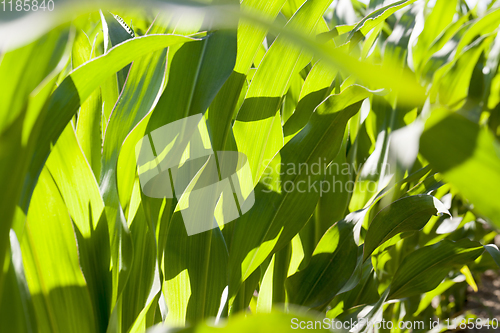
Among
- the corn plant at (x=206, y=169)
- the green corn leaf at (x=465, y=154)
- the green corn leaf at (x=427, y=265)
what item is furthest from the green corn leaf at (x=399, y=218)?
the green corn leaf at (x=465, y=154)

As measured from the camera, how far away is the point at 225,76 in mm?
302

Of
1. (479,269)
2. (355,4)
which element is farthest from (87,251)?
(355,4)

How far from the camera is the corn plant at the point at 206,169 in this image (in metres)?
0.13

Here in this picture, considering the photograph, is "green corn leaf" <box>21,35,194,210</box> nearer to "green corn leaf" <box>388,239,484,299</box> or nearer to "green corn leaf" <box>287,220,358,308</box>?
"green corn leaf" <box>287,220,358,308</box>

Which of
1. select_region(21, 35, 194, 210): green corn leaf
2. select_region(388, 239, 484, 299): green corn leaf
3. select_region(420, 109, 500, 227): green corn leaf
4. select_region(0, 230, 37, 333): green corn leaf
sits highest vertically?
select_region(21, 35, 194, 210): green corn leaf

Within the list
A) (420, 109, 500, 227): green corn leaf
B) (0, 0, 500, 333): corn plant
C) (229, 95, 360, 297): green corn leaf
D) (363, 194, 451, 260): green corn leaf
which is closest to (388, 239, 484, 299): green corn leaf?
(0, 0, 500, 333): corn plant

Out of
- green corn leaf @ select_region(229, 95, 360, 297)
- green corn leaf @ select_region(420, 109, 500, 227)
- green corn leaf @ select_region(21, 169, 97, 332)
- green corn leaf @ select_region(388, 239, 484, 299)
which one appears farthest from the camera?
green corn leaf @ select_region(388, 239, 484, 299)

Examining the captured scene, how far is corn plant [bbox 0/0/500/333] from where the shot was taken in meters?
0.13

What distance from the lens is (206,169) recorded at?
0.32 meters

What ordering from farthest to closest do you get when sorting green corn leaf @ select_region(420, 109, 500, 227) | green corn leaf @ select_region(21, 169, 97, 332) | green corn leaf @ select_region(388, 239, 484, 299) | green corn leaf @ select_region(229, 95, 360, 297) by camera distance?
green corn leaf @ select_region(388, 239, 484, 299) → green corn leaf @ select_region(229, 95, 360, 297) → green corn leaf @ select_region(21, 169, 97, 332) → green corn leaf @ select_region(420, 109, 500, 227)

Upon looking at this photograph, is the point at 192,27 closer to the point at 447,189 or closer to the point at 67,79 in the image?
the point at 67,79

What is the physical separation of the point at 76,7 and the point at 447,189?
0.73m

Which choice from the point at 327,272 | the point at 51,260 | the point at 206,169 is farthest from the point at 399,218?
the point at 51,260

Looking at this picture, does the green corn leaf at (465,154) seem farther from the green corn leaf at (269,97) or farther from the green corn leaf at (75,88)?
the green corn leaf at (269,97)
